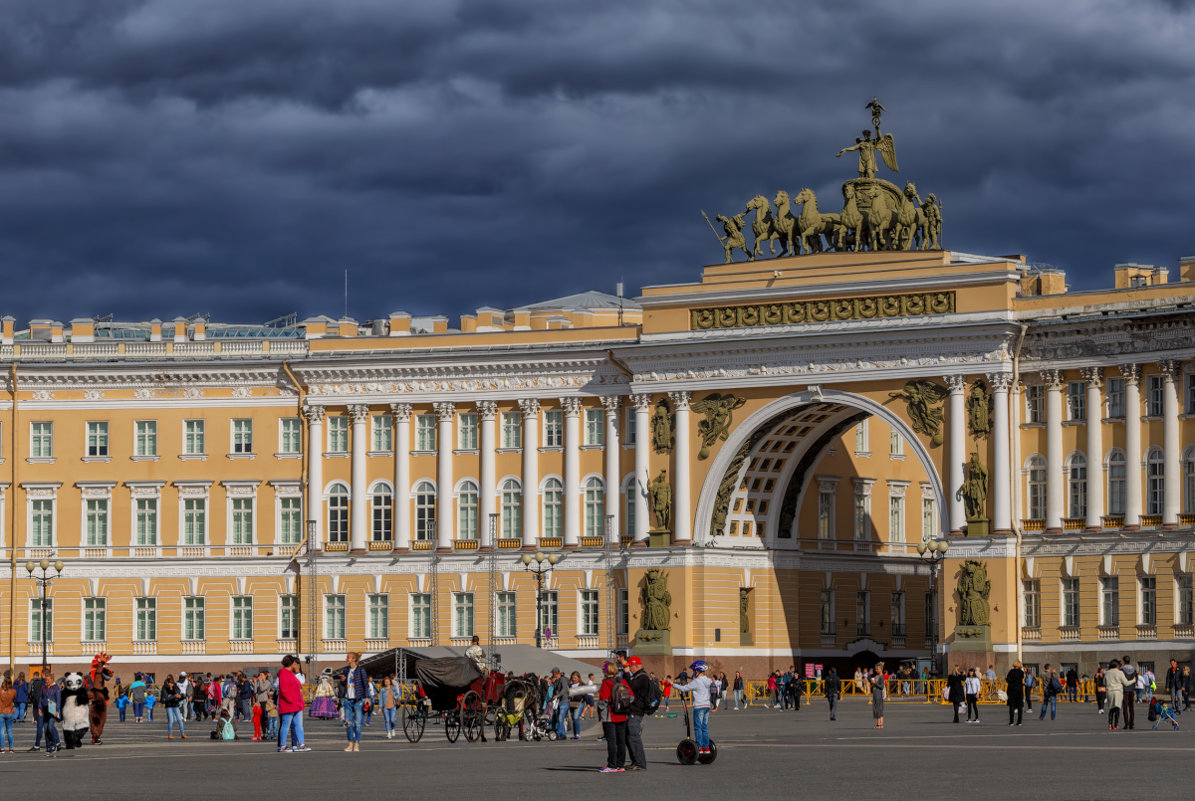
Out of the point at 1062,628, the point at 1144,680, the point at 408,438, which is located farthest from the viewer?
the point at 408,438

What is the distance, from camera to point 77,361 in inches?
3563

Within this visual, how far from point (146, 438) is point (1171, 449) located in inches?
1560

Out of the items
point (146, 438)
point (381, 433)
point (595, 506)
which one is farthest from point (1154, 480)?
point (146, 438)

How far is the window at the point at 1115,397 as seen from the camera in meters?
76.2

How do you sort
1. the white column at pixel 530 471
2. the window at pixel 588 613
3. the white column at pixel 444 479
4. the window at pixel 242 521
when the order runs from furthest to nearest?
the window at pixel 242 521
the white column at pixel 444 479
the white column at pixel 530 471
the window at pixel 588 613

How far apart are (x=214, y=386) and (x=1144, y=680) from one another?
42.6m

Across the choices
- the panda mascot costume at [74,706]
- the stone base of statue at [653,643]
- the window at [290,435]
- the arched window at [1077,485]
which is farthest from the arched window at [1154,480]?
the panda mascot costume at [74,706]

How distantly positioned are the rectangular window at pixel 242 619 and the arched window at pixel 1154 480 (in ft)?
114

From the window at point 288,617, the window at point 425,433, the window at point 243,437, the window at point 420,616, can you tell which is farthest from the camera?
the window at point 243,437

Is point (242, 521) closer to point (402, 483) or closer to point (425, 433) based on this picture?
point (402, 483)

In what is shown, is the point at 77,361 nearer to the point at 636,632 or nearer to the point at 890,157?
the point at 636,632

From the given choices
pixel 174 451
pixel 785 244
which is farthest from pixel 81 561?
pixel 785 244

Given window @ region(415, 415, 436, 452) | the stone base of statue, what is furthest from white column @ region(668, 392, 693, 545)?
window @ region(415, 415, 436, 452)

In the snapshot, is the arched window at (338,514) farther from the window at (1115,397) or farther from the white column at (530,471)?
the window at (1115,397)
